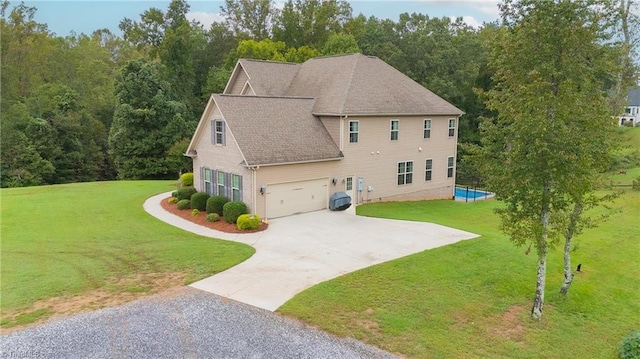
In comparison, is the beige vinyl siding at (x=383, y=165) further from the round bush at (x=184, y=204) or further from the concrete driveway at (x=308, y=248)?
the round bush at (x=184, y=204)

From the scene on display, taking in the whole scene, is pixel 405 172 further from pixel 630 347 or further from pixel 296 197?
pixel 630 347

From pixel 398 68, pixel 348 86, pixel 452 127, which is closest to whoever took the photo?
pixel 348 86

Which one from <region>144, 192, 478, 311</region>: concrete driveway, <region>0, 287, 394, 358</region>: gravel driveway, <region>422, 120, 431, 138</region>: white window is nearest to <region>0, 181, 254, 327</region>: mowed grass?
<region>144, 192, 478, 311</region>: concrete driveway

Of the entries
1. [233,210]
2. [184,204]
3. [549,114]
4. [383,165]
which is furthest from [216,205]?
[549,114]

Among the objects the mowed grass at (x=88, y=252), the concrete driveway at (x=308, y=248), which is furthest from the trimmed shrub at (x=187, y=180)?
the concrete driveway at (x=308, y=248)

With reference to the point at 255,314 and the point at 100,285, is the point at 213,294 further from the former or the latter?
the point at 100,285

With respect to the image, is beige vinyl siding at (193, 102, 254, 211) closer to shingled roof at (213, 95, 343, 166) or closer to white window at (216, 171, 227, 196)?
white window at (216, 171, 227, 196)
